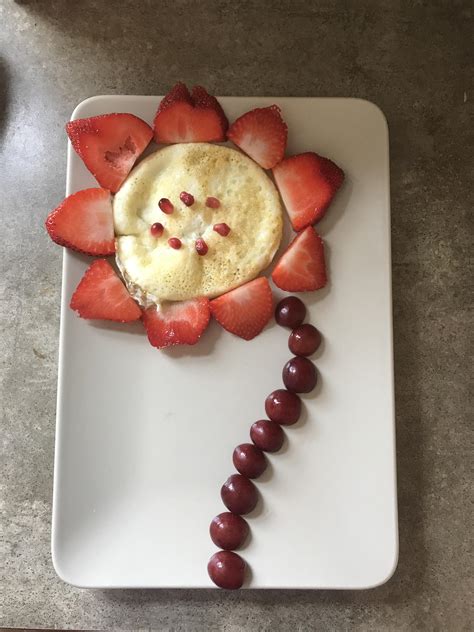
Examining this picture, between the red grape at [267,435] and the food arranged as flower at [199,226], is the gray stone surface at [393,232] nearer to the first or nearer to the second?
the food arranged as flower at [199,226]

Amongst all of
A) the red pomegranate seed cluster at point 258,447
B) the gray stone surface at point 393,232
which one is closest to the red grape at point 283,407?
the red pomegranate seed cluster at point 258,447

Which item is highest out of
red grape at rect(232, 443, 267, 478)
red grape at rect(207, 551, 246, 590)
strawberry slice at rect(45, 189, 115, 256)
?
strawberry slice at rect(45, 189, 115, 256)

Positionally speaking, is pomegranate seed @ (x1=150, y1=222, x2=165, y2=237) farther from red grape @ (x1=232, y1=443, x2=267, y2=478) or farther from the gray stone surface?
red grape @ (x1=232, y1=443, x2=267, y2=478)

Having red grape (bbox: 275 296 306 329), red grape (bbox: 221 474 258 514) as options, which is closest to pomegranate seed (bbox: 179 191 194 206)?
red grape (bbox: 275 296 306 329)

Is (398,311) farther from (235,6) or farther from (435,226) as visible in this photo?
(235,6)

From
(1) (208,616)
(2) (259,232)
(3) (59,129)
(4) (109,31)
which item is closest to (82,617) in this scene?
(1) (208,616)

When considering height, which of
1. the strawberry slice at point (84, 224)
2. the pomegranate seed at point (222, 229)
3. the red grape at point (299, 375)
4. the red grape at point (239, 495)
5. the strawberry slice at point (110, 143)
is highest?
the strawberry slice at point (110, 143)

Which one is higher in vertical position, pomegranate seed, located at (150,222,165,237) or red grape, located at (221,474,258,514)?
pomegranate seed, located at (150,222,165,237)
